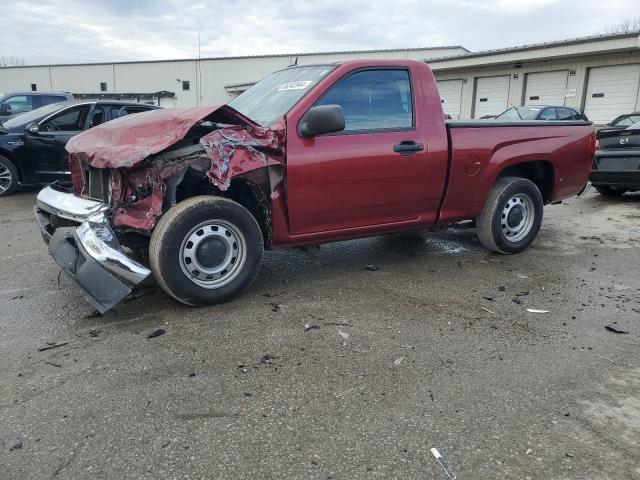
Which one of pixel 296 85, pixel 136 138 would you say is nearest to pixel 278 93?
pixel 296 85

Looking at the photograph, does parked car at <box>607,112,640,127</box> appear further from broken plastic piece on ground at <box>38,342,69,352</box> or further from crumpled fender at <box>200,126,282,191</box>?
broken plastic piece on ground at <box>38,342,69,352</box>

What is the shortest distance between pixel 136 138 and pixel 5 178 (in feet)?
21.1

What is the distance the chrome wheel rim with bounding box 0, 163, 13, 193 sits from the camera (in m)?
8.74

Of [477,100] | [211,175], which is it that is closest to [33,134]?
[211,175]

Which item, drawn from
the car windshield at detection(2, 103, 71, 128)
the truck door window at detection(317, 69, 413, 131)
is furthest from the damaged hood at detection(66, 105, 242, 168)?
the car windshield at detection(2, 103, 71, 128)

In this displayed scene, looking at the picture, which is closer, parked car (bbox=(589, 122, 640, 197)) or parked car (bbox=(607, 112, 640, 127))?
parked car (bbox=(589, 122, 640, 197))

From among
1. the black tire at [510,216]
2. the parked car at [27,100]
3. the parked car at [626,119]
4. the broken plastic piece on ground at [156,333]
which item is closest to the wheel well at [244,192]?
the broken plastic piece on ground at [156,333]

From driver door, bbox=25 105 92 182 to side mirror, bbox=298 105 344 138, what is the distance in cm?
635

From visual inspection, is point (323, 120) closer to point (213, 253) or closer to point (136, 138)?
point (213, 253)

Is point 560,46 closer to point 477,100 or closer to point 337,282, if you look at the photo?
point 477,100

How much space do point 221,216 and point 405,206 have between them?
177 cm

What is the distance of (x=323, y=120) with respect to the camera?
383 centimetres

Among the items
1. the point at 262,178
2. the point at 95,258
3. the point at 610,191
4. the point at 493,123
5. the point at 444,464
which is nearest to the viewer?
the point at 444,464

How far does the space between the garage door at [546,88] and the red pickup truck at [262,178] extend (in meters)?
18.2
